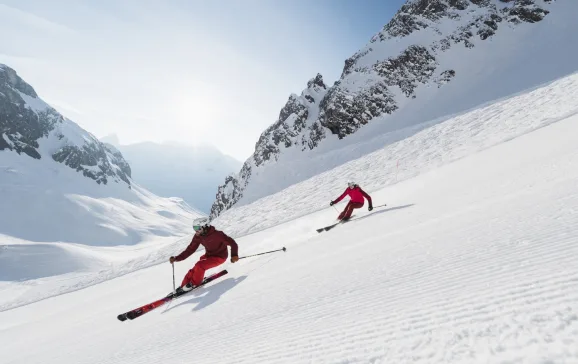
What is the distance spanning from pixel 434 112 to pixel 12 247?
3513 inches

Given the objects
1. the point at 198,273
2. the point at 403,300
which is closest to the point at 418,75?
the point at 198,273

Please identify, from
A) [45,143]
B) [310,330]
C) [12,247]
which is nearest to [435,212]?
[310,330]

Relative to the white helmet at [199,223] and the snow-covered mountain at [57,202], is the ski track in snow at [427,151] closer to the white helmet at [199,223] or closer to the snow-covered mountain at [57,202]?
the white helmet at [199,223]

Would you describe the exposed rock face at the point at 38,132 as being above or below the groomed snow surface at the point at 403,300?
above

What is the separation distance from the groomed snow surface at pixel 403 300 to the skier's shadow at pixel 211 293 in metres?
0.04

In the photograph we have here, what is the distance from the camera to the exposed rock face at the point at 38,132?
13800cm

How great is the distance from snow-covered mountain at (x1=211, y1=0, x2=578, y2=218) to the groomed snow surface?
30837mm

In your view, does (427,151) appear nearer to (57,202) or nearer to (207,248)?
(207,248)

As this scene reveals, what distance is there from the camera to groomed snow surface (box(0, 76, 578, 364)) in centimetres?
191

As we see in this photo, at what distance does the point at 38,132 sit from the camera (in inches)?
5822

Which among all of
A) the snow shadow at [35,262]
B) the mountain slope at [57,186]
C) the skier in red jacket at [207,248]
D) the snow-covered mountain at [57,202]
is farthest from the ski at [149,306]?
the mountain slope at [57,186]

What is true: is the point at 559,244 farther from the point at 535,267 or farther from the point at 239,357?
the point at 239,357

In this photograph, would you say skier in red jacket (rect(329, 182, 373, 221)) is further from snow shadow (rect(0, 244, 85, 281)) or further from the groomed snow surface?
snow shadow (rect(0, 244, 85, 281))

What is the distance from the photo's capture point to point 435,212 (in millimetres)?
7453
